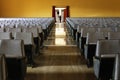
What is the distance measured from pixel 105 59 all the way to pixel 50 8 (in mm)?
32542

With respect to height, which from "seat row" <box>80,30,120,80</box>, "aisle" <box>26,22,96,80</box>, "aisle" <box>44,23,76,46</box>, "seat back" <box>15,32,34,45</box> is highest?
"seat back" <box>15,32,34,45</box>

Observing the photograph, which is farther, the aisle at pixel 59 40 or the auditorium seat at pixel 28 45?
the aisle at pixel 59 40

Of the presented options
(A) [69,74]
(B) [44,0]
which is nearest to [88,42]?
(A) [69,74]

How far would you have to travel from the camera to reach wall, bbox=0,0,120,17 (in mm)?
36625

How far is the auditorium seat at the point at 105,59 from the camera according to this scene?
4.80 metres

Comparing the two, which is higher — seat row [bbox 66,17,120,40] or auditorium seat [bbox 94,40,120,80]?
seat row [bbox 66,17,120,40]

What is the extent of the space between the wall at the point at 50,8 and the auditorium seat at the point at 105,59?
103ft

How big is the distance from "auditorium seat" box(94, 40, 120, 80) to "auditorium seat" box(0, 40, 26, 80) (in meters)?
1.38

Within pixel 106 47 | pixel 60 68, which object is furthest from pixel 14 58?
pixel 60 68

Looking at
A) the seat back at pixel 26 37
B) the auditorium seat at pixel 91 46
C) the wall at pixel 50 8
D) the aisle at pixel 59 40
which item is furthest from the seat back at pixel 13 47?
the wall at pixel 50 8

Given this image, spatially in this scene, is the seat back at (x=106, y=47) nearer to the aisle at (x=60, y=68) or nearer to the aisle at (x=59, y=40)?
the aisle at (x=60, y=68)

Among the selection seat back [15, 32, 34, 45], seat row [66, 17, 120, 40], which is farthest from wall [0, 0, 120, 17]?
seat back [15, 32, 34, 45]

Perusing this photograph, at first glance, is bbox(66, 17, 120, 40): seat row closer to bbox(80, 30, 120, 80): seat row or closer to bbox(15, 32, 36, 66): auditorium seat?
bbox(15, 32, 36, 66): auditorium seat

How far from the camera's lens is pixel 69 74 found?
20.9 ft
